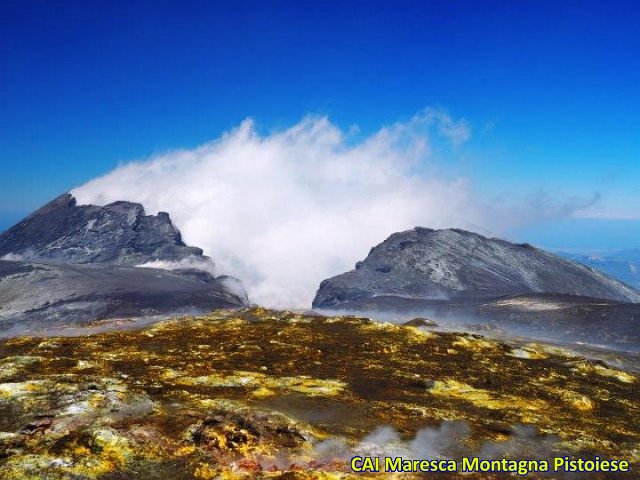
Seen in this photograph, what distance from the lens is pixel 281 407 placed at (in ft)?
89.9

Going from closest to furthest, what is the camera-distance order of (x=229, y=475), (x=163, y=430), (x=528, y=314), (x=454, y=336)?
(x=229, y=475)
(x=163, y=430)
(x=454, y=336)
(x=528, y=314)

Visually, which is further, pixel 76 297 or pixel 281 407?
pixel 76 297

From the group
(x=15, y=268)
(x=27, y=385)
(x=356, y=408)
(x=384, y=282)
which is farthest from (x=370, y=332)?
(x=15, y=268)

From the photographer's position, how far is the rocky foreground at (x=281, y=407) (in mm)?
19500

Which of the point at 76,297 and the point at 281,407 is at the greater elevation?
the point at 76,297

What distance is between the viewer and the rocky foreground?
1950 cm

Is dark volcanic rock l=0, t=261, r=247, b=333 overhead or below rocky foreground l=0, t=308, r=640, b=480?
overhead

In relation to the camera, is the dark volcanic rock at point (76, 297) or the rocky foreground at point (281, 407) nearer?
the rocky foreground at point (281, 407)

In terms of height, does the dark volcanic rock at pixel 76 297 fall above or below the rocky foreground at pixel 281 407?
above

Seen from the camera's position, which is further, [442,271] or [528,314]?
[442,271]

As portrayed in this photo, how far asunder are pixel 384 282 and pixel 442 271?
74.6 ft

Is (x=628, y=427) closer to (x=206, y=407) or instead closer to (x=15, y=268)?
(x=206, y=407)

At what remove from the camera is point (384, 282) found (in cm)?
19100

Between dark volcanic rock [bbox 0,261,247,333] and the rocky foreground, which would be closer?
the rocky foreground
